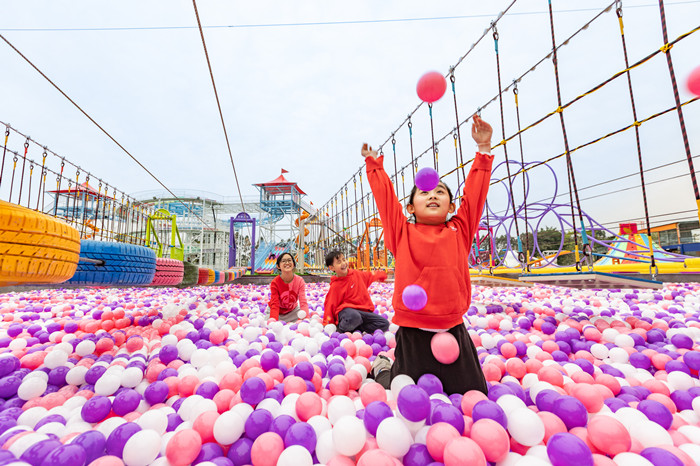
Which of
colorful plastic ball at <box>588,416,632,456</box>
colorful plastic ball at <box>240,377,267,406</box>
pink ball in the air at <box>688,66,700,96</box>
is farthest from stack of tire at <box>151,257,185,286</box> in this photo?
pink ball in the air at <box>688,66,700,96</box>

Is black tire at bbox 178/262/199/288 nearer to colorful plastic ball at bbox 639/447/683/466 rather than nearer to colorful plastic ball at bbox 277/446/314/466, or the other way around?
colorful plastic ball at bbox 277/446/314/466

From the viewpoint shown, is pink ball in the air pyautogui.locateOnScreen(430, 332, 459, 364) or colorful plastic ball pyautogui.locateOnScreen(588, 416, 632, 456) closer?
colorful plastic ball pyautogui.locateOnScreen(588, 416, 632, 456)

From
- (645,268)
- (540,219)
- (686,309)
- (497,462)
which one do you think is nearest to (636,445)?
(497,462)

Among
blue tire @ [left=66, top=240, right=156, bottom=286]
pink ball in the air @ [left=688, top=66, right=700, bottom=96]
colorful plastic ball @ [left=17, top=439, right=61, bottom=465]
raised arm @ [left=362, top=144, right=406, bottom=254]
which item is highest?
pink ball in the air @ [left=688, top=66, right=700, bottom=96]

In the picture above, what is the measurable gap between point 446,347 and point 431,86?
1125 millimetres

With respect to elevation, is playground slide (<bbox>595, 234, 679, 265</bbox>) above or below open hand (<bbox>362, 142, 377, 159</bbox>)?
below

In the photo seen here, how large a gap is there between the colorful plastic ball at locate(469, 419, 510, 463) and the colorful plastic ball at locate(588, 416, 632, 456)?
0.78ft

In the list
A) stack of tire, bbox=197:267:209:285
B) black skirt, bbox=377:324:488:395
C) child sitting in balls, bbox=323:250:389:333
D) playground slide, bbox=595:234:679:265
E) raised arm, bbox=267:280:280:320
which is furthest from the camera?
stack of tire, bbox=197:267:209:285

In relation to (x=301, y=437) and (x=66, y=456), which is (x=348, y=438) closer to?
(x=301, y=437)

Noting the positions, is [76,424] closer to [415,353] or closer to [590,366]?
[415,353]

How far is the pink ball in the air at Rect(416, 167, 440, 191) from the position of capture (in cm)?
119

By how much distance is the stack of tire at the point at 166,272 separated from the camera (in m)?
2.49

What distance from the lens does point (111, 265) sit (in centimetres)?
191

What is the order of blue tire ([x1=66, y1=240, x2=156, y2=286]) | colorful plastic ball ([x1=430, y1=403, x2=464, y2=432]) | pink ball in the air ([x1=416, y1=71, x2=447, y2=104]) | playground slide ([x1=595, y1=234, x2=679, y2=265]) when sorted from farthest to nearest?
playground slide ([x1=595, y1=234, x2=679, y2=265]), blue tire ([x1=66, y1=240, x2=156, y2=286]), pink ball in the air ([x1=416, y1=71, x2=447, y2=104]), colorful plastic ball ([x1=430, y1=403, x2=464, y2=432])
